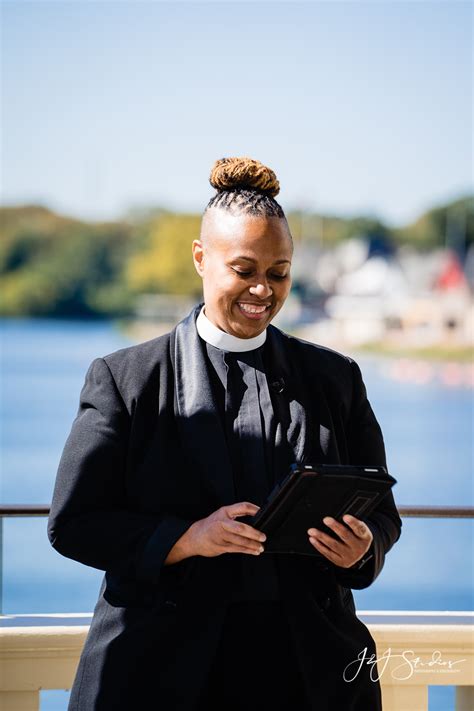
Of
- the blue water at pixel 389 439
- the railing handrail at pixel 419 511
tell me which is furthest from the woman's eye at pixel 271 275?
the blue water at pixel 389 439

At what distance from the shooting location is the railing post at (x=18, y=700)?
2547 mm

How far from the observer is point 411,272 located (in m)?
45.3

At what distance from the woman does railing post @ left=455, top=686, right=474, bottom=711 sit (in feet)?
3.13

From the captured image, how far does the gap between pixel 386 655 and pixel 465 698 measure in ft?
0.86

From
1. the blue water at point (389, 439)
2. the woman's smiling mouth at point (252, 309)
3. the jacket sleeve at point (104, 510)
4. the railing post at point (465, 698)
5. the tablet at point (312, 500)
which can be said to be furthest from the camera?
the blue water at point (389, 439)

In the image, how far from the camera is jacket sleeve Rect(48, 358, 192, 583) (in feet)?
5.47

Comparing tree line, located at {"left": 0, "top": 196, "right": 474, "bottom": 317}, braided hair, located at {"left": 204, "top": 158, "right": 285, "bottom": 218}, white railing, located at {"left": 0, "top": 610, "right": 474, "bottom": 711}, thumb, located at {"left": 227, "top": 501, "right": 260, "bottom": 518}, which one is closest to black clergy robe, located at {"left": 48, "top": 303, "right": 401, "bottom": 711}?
thumb, located at {"left": 227, "top": 501, "right": 260, "bottom": 518}

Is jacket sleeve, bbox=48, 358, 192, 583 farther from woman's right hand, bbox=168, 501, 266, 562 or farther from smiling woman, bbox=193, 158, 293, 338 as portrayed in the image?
smiling woman, bbox=193, 158, 293, 338

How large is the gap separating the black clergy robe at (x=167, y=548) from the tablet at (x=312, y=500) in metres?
0.09

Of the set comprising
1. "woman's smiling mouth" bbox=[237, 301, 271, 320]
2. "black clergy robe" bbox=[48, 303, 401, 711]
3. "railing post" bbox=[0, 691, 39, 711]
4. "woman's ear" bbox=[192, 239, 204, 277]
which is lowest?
"railing post" bbox=[0, 691, 39, 711]

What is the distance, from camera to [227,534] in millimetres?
1597

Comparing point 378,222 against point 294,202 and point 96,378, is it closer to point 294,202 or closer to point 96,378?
point 294,202

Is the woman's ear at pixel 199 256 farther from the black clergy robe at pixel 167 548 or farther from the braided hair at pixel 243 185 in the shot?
the black clergy robe at pixel 167 548

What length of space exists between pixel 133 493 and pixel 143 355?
248mm
